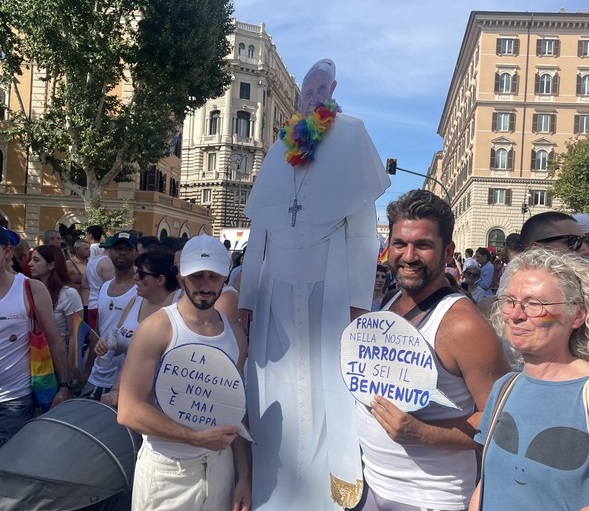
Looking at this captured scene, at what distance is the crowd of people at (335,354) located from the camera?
162cm

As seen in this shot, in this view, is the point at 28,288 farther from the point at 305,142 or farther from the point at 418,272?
the point at 418,272

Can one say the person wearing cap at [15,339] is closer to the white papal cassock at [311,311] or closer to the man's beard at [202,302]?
the white papal cassock at [311,311]

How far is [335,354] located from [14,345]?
5.84ft

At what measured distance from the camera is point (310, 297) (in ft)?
9.34

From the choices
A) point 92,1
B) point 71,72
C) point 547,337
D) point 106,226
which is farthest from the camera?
point 106,226

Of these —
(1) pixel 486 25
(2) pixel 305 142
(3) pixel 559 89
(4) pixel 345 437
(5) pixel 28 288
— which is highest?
(1) pixel 486 25

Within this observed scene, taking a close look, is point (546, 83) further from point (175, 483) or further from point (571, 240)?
point (175, 483)

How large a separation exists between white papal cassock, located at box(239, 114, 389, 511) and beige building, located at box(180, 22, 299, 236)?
166ft

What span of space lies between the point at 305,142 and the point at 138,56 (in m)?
16.9

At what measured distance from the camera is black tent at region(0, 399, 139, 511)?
2373mm

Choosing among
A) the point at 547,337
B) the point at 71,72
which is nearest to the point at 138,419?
the point at 547,337

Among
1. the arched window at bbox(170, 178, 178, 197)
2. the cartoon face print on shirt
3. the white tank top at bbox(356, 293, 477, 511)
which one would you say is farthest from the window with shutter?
the cartoon face print on shirt

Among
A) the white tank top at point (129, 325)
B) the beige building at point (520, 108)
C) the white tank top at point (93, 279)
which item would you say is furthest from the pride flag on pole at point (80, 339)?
the beige building at point (520, 108)

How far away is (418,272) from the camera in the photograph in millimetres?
2104
